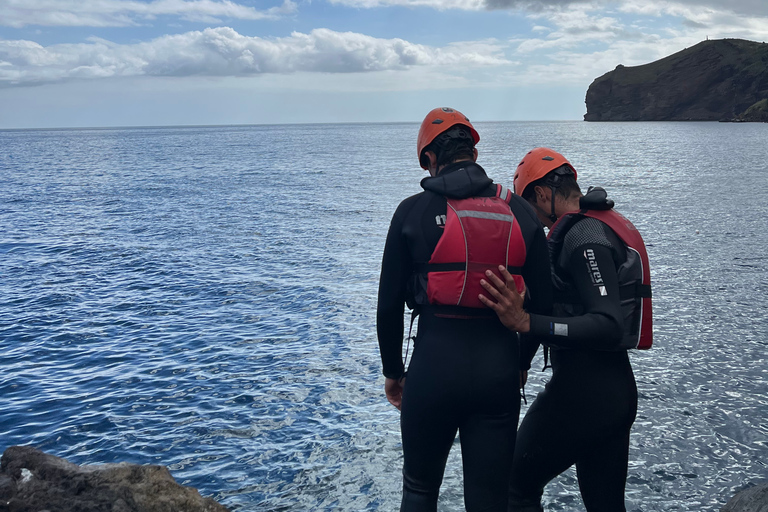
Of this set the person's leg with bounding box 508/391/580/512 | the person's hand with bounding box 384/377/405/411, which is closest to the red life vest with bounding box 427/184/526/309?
the person's hand with bounding box 384/377/405/411

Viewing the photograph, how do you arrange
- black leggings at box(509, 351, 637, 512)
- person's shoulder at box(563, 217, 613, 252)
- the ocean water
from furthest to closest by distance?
the ocean water → black leggings at box(509, 351, 637, 512) → person's shoulder at box(563, 217, 613, 252)

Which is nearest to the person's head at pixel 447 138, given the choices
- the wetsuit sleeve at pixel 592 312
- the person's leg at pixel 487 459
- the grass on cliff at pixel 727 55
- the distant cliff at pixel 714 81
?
the wetsuit sleeve at pixel 592 312

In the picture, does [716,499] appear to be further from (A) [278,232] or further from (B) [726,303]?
(A) [278,232]

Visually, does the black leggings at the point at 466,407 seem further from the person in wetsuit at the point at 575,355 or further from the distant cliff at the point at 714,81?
the distant cliff at the point at 714,81

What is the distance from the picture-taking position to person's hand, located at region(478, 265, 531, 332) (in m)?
3.23

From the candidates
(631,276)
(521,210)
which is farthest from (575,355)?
(521,210)

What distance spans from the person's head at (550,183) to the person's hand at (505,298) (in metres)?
0.77

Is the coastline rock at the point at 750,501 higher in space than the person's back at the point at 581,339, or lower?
lower

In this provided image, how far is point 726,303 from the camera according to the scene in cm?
1233

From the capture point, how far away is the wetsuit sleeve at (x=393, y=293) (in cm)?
340

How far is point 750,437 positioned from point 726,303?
6055mm

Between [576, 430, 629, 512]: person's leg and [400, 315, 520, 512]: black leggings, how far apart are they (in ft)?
1.99

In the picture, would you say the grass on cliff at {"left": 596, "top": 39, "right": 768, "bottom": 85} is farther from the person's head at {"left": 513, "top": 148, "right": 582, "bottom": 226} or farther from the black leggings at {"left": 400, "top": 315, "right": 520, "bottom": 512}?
the black leggings at {"left": 400, "top": 315, "right": 520, "bottom": 512}

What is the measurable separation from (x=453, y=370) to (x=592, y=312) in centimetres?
82
